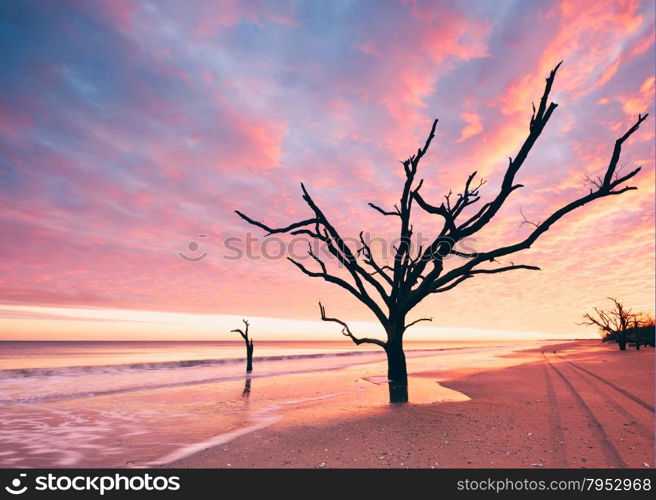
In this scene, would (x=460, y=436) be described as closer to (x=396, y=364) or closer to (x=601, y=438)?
(x=601, y=438)

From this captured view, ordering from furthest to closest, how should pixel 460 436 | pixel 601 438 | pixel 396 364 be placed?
pixel 396 364
pixel 460 436
pixel 601 438

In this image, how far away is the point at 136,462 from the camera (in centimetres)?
627

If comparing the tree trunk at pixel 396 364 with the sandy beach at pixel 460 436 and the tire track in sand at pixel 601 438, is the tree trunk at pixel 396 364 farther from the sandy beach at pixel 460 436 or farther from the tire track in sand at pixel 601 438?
the tire track in sand at pixel 601 438

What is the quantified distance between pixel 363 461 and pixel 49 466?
17.7 feet

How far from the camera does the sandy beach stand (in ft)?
18.2

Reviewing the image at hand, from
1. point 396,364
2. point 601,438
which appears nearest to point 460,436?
point 601,438

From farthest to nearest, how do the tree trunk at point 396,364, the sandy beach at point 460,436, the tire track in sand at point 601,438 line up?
the tree trunk at point 396,364 < the sandy beach at point 460,436 < the tire track in sand at point 601,438

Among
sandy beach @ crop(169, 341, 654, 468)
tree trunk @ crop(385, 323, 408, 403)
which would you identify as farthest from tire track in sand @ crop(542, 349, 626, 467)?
tree trunk @ crop(385, 323, 408, 403)

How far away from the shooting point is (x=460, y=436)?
22.3 feet

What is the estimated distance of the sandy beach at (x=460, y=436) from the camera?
219 inches

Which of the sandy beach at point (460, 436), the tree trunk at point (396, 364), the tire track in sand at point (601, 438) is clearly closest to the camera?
the tire track in sand at point (601, 438)

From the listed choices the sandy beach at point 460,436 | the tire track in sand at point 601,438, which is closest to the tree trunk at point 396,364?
the sandy beach at point 460,436
